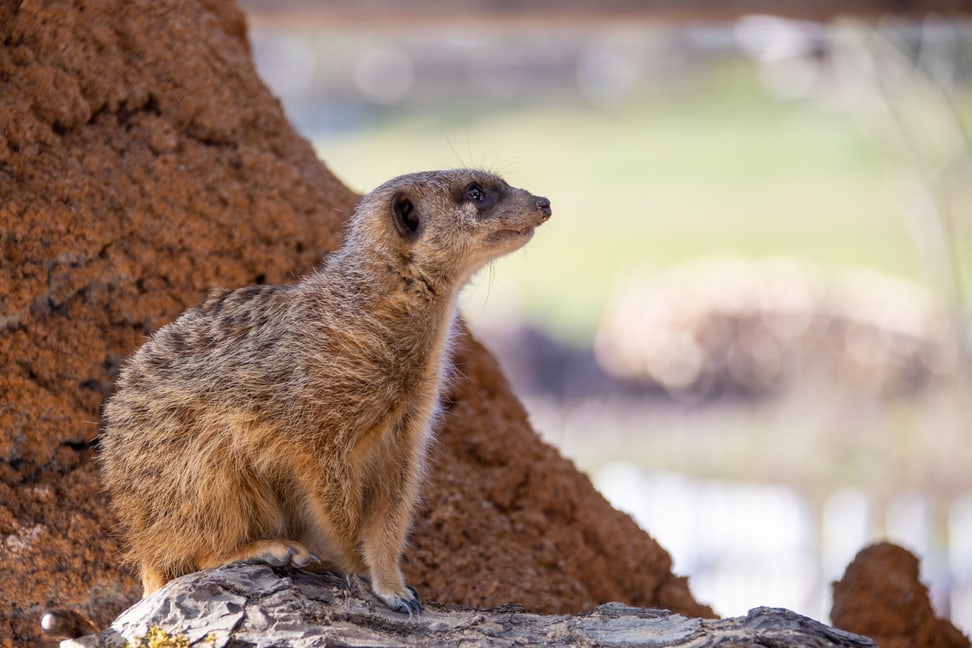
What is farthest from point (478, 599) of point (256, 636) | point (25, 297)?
point (25, 297)

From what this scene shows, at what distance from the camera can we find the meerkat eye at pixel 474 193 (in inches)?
132

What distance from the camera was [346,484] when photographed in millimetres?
3066

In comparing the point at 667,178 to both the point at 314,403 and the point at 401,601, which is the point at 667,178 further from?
the point at 401,601

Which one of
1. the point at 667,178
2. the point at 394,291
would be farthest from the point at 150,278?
the point at 667,178

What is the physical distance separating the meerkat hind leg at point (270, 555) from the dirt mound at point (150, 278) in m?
0.43

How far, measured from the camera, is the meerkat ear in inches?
130

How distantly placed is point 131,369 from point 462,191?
3.57 ft

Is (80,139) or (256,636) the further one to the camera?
(80,139)

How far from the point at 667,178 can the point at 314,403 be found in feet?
70.5

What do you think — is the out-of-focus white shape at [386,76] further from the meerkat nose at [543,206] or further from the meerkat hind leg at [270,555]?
the meerkat hind leg at [270,555]

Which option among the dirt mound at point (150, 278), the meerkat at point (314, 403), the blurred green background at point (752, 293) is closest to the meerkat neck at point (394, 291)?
the meerkat at point (314, 403)

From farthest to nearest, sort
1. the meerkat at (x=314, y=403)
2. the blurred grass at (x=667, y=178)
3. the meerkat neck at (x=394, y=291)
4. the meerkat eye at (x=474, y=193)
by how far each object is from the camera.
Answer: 1. the blurred grass at (x=667, y=178)
2. the meerkat eye at (x=474, y=193)
3. the meerkat neck at (x=394, y=291)
4. the meerkat at (x=314, y=403)

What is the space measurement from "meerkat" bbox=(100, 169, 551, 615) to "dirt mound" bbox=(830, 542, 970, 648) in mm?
1529

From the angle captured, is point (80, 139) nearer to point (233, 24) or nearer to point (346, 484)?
point (233, 24)
